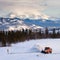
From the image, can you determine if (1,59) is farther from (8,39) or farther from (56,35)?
(56,35)

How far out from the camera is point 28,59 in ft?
99.4

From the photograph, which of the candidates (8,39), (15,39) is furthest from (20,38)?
(8,39)

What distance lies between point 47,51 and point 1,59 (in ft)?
44.1

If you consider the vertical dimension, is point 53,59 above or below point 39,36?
above

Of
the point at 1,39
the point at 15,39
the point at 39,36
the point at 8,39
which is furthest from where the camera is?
the point at 39,36

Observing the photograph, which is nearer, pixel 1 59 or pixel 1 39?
pixel 1 59

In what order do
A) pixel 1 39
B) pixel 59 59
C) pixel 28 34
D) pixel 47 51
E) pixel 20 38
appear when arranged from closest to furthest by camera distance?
pixel 59 59
pixel 47 51
pixel 1 39
pixel 20 38
pixel 28 34

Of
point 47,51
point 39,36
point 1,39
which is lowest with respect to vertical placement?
point 39,36

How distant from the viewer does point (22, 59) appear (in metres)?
30.5

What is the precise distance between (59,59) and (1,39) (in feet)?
172

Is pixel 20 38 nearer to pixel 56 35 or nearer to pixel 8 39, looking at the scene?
pixel 8 39

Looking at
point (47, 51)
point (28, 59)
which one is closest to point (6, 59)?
point (28, 59)

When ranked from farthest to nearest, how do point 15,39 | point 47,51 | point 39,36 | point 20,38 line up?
1. point 39,36
2. point 20,38
3. point 15,39
4. point 47,51

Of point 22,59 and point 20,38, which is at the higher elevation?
point 22,59
